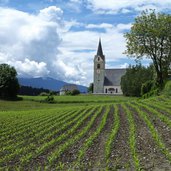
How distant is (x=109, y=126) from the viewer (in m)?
20.3

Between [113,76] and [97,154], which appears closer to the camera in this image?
[97,154]

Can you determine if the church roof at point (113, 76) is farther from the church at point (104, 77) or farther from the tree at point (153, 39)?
the tree at point (153, 39)

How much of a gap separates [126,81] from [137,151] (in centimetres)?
10638

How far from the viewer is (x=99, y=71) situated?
166 meters

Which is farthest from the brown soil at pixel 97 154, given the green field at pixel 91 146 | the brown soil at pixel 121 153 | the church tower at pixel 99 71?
the church tower at pixel 99 71

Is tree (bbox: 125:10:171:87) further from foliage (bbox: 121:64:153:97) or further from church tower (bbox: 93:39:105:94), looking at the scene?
church tower (bbox: 93:39:105:94)

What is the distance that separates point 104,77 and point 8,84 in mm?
68675

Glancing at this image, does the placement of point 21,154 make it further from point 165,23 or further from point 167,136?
point 165,23

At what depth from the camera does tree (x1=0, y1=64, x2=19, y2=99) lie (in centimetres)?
10075

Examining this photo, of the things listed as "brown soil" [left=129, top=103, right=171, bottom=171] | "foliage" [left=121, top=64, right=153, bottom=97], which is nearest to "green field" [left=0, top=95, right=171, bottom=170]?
"brown soil" [left=129, top=103, right=171, bottom=171]

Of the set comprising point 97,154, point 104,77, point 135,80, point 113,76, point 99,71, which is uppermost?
point 99,71

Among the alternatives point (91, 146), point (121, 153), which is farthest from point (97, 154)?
point (91, 146)

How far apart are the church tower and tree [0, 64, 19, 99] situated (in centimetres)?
6058

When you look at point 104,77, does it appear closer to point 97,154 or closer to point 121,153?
point 97,154
